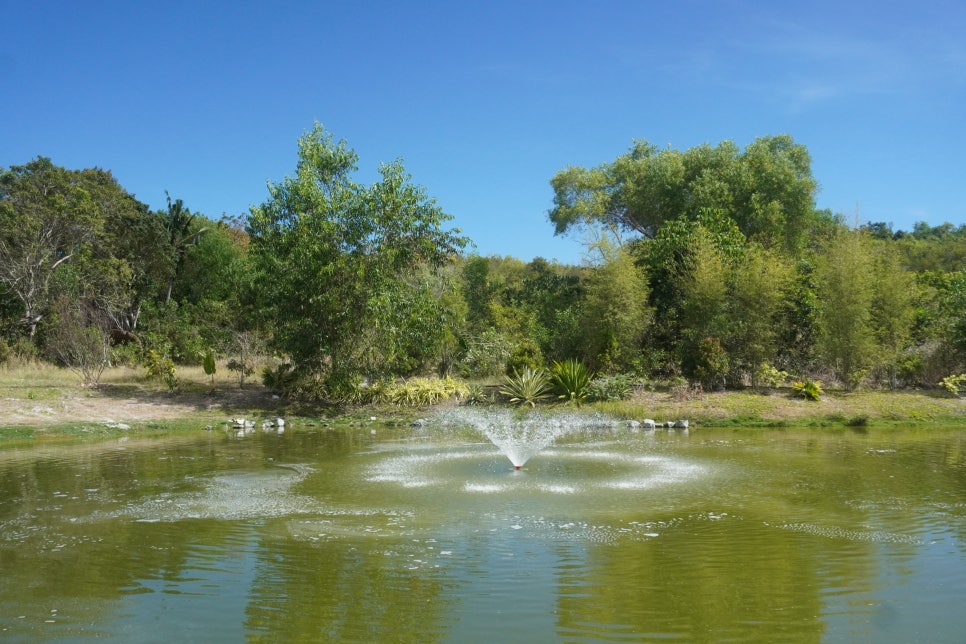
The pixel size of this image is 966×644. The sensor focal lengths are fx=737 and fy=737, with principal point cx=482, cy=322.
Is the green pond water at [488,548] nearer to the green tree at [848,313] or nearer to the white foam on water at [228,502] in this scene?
the white foam on water at [228,502]

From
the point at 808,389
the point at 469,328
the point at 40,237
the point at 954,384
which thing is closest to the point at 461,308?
the point at 469,328

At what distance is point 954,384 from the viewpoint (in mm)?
20547

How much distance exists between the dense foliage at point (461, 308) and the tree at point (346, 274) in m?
0.06

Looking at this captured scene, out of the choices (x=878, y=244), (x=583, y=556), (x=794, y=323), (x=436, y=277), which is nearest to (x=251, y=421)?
(x=436, y=277)

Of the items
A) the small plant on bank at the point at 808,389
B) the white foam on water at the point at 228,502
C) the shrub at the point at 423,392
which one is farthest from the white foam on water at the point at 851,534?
the shrub at the point at 423,392

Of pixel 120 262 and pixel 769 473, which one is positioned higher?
pixel 120 262

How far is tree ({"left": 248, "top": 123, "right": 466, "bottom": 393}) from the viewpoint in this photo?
20.1 metres

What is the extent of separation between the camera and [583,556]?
6.93 m

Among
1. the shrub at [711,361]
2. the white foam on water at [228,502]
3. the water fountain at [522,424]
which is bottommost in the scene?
the white foam on water at [228,502]

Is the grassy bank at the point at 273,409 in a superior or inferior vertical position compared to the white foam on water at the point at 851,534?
superior

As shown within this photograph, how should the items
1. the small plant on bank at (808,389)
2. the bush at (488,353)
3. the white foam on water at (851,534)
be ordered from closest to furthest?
the white foam on water at (851,534) → the small plant on bank at (808,389) → the bush at (488,353)

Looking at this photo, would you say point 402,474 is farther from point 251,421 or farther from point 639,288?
point 639,288

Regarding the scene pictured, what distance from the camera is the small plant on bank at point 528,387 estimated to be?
811 inches

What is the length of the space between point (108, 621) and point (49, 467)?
8325 mm
